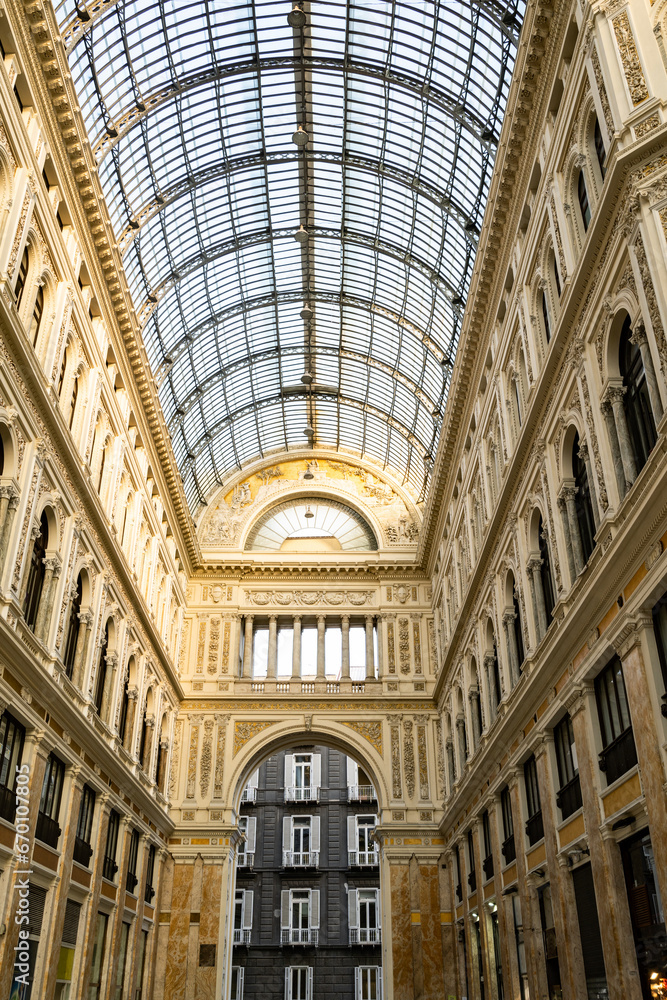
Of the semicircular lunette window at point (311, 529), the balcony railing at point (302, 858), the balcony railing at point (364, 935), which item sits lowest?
the balcony railing at point (364, 935)

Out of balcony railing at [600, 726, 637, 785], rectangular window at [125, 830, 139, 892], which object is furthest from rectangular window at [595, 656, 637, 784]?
rectangular window at [125, 830, 139, 892]

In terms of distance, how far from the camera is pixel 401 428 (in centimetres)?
4447

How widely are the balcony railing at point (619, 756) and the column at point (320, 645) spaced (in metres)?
24.1

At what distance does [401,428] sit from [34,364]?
27.2 m

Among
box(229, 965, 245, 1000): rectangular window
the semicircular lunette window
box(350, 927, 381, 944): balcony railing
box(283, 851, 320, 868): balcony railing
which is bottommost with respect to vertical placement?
box(229, 965, 245, 1000): rectangular window

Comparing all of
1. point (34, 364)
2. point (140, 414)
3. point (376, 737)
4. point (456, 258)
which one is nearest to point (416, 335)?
point (456, 258)

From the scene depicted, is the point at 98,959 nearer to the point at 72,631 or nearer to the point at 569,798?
the point at 72,631

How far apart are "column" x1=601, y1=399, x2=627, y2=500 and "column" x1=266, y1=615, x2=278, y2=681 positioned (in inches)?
1037

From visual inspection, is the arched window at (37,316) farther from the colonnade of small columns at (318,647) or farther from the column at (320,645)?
the column at (320,645)

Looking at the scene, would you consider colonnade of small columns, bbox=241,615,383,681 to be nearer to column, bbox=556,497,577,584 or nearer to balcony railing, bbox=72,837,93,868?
balcony railing, bbox=72,837,93,868

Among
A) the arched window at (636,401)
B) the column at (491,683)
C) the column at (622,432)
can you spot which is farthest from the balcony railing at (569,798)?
the column at (491,683)

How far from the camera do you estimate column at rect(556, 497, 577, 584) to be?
61.4ft

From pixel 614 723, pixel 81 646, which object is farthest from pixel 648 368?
pixel 81 646

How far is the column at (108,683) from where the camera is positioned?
27406 mm
